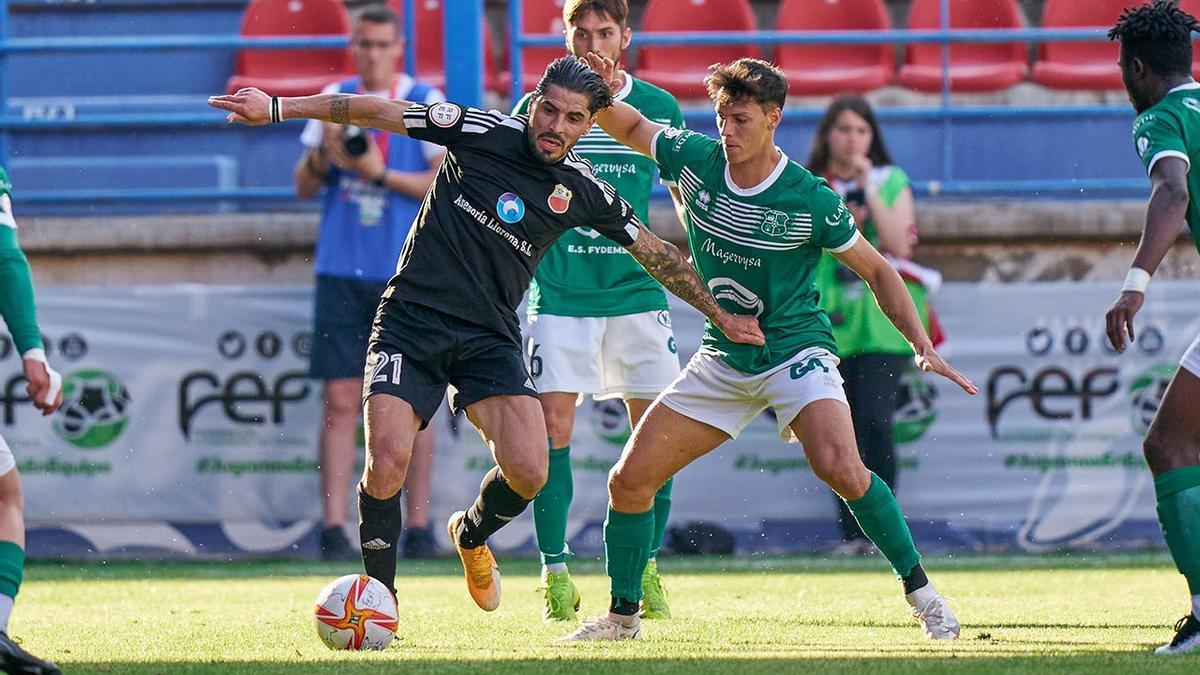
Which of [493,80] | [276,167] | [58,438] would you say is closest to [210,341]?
[58,438]

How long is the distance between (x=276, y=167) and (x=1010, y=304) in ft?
16.2

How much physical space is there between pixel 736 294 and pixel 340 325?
4170mm

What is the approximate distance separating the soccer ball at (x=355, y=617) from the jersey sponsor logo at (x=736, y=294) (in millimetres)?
1696

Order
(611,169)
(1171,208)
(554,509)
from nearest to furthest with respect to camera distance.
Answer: (1171,208) < (554,509) < (611,169)

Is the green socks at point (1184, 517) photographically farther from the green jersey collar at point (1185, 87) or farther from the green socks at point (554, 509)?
the green socks at point (554, 509)

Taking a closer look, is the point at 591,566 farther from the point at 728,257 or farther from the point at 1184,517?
the point at 1184,517

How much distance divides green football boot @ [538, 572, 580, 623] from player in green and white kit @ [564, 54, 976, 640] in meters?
0.78

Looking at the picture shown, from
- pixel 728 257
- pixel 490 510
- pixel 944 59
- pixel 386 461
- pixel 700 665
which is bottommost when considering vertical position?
pixel 700 665

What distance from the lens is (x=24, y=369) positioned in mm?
5449

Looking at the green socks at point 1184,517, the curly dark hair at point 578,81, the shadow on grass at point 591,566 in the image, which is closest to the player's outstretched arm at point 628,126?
the curly dark hair at point 578,81

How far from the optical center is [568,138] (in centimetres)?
657

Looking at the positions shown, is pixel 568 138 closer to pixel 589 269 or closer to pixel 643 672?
pixel 589 269

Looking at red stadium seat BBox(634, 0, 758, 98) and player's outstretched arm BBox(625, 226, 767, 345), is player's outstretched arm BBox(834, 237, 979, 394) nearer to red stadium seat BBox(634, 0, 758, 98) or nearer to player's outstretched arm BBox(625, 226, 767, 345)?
player's outstretched arm BBox(625, 226, 767, 345)

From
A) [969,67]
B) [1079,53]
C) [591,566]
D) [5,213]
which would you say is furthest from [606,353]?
[1079,53]
